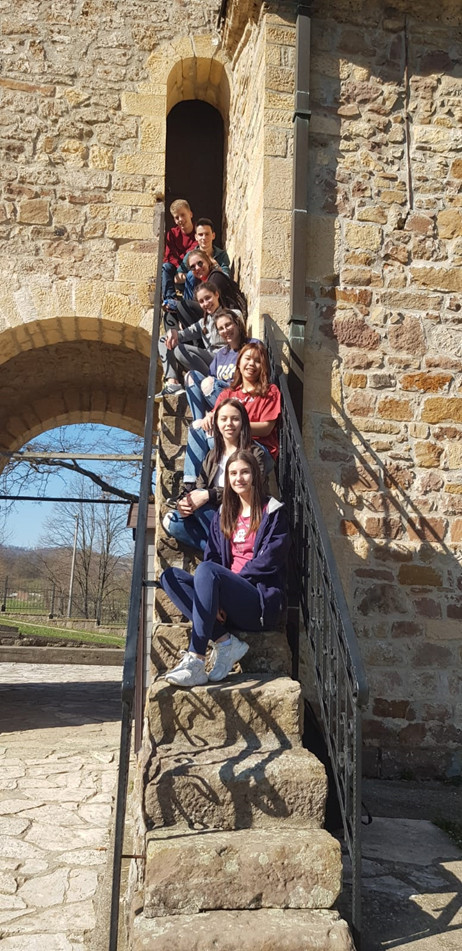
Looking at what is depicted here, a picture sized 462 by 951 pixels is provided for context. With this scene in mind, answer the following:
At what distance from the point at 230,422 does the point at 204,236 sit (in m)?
2.55

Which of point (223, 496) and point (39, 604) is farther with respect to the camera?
point (39, 604)

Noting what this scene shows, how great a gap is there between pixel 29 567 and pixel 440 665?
40.4 m

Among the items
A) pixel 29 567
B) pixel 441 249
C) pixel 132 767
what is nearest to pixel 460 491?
pixel 441 249

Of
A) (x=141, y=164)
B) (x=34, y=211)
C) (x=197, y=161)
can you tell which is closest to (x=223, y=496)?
(x=34, y=211)

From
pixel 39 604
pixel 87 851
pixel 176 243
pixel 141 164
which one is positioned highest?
pixel 141 164

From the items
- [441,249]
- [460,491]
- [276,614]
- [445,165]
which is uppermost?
[445,165]

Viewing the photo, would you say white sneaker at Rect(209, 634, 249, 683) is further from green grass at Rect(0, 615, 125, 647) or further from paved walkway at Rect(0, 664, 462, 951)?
green grass at Rect(0, 615, 125, 647)

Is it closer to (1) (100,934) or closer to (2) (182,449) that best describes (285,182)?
(2) (182,449)

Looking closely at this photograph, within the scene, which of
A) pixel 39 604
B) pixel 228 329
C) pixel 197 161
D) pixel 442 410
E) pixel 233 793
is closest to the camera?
pixel 233 793

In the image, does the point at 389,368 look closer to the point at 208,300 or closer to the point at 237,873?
the point at 208,300

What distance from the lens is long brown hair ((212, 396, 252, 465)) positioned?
3.79 meters

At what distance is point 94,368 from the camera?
8.59 m

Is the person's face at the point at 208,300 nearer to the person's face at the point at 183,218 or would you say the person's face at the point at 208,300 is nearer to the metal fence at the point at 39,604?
the person's face at the point at 183,218

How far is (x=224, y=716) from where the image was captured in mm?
2982
